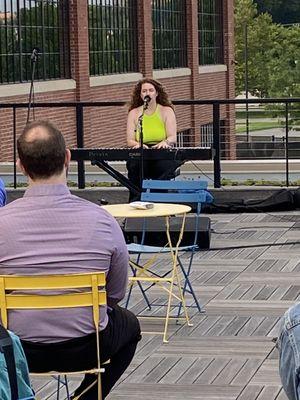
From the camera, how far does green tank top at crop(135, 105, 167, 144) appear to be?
10.9m

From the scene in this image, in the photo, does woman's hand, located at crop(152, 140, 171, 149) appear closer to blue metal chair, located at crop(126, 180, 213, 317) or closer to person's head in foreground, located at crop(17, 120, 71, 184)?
blue metal chair, located at crop(126, 180, 213, 317)

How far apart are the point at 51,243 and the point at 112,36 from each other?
23.4 m

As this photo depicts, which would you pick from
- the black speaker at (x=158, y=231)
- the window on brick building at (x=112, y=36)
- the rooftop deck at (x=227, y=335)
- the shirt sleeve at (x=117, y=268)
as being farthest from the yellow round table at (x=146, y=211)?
the window on brick building at (x=112, y=36)

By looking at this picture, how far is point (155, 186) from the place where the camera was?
8.62 meters

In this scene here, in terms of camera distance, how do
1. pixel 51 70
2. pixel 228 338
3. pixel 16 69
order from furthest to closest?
pixel 51 70
pixel 16 69
pixel 228 338

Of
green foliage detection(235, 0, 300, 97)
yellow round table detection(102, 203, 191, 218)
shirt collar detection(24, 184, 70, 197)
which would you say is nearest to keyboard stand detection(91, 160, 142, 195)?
yellow round table detection(102, 203, 191, 218)

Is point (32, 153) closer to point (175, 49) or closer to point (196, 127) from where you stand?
point (196, 127)

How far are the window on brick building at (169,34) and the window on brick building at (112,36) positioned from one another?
1625 millimetres

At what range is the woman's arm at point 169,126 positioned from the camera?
10.8 m

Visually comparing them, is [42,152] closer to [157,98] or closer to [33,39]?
[157,98]

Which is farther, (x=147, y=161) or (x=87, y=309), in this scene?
(x=147, y=161)

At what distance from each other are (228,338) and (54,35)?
17.6 m

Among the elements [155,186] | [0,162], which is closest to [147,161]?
[155,186]

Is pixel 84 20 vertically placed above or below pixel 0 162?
above
